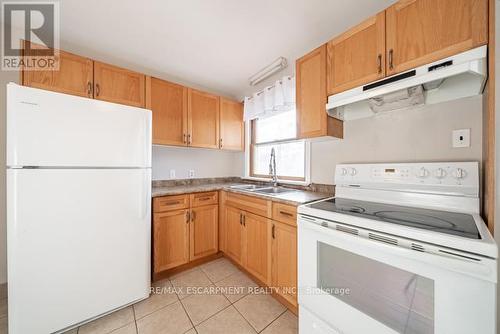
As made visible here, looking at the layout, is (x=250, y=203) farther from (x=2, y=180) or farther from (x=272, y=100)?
(x=2, y=180)

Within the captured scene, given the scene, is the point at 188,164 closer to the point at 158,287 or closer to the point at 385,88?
the point at 158,287

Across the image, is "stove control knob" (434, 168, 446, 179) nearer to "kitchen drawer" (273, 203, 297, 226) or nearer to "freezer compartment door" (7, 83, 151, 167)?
"kitchen drawer" (273, 203, 297, 226)

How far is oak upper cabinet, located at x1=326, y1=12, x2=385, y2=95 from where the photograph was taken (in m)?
1.19

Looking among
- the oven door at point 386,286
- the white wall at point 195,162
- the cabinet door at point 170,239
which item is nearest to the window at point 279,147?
the white wall at point 195,162

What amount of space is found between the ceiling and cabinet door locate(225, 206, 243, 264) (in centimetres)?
170

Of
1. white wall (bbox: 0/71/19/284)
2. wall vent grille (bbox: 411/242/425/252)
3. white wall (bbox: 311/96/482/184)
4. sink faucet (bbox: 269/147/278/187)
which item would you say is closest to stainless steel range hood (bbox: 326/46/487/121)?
white wall (bbox: 311/96/482/184)

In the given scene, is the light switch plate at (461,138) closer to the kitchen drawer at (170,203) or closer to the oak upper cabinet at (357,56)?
the oak upper cabinet at (357,56)

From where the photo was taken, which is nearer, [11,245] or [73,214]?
[11,245]

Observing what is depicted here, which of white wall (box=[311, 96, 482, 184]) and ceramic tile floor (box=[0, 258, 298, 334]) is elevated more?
white wall (box=[311, 96, 482, 184])

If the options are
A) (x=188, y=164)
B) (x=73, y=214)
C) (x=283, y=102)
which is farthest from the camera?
(x=188, y=164)

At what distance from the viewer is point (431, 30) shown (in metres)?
1.00

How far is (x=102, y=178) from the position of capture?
136 centimetres

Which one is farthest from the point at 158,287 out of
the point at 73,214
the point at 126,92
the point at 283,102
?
the point at 283,102

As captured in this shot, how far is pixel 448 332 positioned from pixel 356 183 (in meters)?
0.92
